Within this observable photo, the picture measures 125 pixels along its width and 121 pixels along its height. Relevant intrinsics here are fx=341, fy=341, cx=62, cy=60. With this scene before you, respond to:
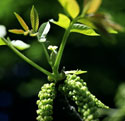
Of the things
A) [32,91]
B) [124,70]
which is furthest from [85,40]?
[32,91]

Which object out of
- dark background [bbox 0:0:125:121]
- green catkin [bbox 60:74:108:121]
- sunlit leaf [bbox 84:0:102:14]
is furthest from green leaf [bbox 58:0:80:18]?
dark background [bbox 0:0:125:121]

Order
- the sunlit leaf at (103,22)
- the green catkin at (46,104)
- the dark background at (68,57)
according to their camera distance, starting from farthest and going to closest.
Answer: the dark background at (68,57)
the green catkin at (46,104)
the sunlit leaf at (103,22)

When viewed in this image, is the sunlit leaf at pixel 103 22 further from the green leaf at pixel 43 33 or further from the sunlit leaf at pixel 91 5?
the green leaf at pixel 43 33

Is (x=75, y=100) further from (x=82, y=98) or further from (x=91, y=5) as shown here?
(x=91, y=5)

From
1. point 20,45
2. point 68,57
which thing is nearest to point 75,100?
point 20,45

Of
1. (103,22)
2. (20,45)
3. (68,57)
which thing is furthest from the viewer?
(68,57)

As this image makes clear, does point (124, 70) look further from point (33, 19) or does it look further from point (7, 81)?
point (33, 19)

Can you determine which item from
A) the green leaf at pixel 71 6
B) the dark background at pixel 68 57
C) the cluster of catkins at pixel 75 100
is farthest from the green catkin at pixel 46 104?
the dark background at pixel 68 57
